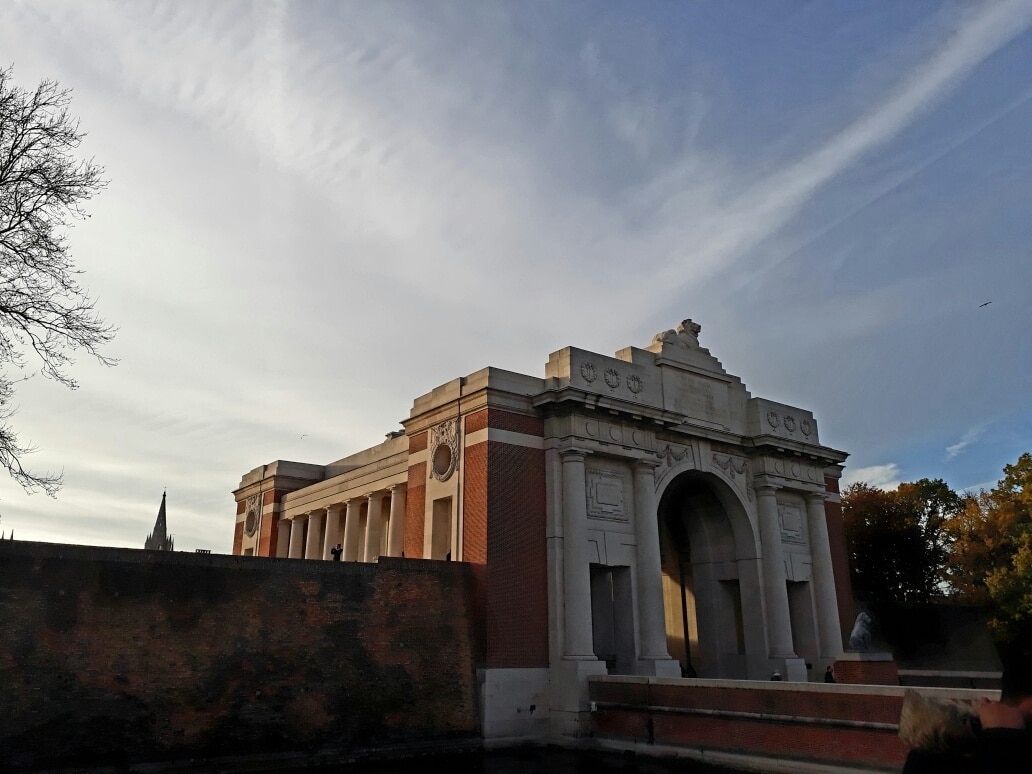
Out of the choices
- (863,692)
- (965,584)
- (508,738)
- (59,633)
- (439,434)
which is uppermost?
(439,434)

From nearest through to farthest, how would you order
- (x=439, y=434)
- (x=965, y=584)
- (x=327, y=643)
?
(x=327, y=643) < (x=439, y=434) < (x=965, y=584)

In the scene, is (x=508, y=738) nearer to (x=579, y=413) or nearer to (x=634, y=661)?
(x=634, y=661)

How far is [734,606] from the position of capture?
2841 cm

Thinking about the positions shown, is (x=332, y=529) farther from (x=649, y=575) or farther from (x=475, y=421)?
(x=649, y=575)

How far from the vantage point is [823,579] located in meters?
28.9

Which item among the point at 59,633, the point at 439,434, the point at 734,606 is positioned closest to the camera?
the point at 59,633

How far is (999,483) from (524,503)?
24.2 metres

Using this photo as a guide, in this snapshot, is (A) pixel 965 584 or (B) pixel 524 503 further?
(A) pixel 965 584

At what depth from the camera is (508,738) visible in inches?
789

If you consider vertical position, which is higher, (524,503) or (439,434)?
(439,434)

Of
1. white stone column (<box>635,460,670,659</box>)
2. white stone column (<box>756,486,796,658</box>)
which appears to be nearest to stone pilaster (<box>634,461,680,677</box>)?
white stone column (<box>635,460,670,659</box>)

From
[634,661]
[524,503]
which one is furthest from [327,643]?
[634,661]

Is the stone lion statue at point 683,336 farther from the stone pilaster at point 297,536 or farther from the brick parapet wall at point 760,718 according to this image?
the stone pilaster at point 297,536

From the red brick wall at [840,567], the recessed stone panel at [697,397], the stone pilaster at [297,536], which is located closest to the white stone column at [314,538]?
the stone pilaster at [297,536]
